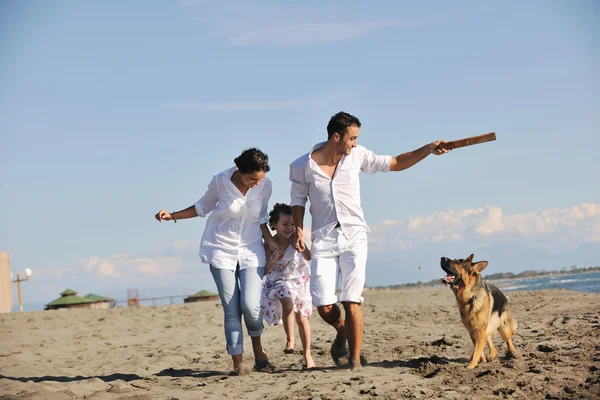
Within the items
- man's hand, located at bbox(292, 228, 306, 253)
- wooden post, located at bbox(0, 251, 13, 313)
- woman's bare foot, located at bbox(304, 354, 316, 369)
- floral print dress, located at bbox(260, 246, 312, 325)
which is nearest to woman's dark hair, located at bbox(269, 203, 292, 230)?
floral print dress, located at bbox(260, 246, 312, 325)

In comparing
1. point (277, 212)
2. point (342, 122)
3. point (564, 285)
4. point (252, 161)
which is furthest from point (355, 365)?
point (564, 285)

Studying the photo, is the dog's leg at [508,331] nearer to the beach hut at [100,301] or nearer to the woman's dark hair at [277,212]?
the woman's dark hair at [277,212]

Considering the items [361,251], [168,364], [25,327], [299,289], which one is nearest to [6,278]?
[25,327]

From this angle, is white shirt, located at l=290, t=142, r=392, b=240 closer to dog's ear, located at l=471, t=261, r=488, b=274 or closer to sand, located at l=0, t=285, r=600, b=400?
dog's ear, located at l=471, t=261, r=488, b=274

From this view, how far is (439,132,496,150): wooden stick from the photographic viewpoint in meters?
6.06

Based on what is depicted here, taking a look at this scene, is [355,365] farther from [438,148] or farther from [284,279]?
[438,148]

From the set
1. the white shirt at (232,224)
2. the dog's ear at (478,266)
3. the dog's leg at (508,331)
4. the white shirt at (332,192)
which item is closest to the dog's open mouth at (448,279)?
the dog's ear at (478,266)

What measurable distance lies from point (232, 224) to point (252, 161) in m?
0.81

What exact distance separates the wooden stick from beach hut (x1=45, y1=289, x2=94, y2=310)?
70.6ft

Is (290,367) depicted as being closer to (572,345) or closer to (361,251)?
(361,251)

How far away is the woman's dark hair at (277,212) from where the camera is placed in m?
7.53

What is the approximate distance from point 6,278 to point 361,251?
18307 millimetres

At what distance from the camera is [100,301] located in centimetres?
2748

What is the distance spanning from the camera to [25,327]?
42.9 feet
